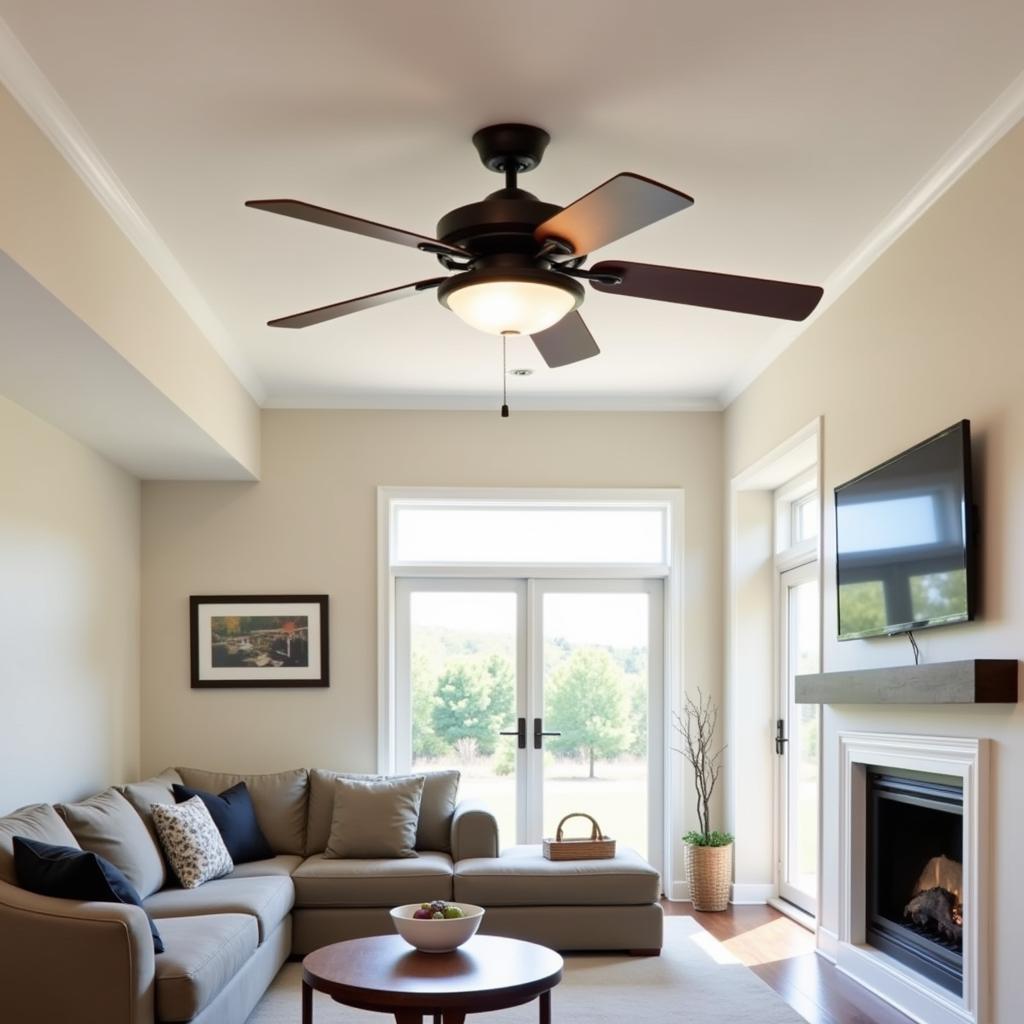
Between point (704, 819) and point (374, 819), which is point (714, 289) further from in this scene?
point (704, 819)

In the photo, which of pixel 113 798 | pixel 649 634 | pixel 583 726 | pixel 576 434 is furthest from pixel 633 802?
pixel 113 798

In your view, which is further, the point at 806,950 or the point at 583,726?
the point at 583,726

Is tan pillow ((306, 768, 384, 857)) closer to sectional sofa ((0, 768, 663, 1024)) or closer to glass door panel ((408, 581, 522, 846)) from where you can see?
sectional sofa ((0, 768, 663, 1024))

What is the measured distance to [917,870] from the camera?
15.6 ft

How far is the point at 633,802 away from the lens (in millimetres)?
7266

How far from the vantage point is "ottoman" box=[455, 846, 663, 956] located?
5641 mm

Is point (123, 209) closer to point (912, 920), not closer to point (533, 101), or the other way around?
point (533, 101)

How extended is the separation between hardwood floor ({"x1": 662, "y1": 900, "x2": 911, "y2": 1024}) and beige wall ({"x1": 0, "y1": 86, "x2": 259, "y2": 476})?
11.1 ft

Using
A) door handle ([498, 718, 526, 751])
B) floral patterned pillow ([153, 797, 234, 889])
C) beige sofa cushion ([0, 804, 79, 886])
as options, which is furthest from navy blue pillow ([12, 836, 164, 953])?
door handle ([498, 718, 526, 751])

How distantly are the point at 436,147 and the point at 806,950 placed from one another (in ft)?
12.9

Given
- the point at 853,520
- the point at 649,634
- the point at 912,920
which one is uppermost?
the point at 853,520

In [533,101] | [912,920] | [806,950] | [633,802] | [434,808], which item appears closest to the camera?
[533,101]

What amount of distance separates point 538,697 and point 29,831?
3.46 metres

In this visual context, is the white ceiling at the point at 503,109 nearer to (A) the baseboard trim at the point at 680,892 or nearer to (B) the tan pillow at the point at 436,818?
(B) the tan pillow at the point at 436,818
